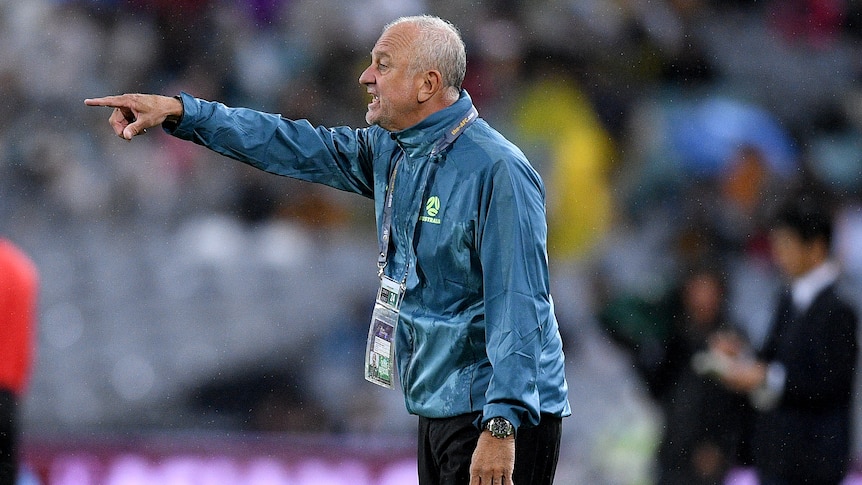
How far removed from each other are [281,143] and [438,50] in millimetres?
415

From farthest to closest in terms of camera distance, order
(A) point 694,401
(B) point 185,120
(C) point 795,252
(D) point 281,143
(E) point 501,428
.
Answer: (A) point 694,401 → (C) point 795,252 → (D) point 281,143 → (B) point 185,120 → (E) point 501,428

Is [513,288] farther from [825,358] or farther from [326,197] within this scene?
[326,197]

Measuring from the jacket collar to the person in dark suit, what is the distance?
1776 mm

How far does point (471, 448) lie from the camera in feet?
8.18

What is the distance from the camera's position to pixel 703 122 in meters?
6.70

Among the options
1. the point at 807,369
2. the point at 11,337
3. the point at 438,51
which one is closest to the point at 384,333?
the point at 438,51

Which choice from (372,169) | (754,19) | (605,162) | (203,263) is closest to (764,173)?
(605,162)

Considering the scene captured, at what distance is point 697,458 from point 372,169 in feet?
7.56

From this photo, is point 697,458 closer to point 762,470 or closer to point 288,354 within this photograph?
point 762,470

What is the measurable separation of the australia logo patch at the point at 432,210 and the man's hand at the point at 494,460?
0.45 m

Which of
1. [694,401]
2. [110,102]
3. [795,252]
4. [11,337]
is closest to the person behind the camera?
[110,102]

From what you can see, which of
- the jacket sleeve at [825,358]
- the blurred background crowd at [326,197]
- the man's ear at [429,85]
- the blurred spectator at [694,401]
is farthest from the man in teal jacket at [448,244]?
the blurred background crowd at [326,197]

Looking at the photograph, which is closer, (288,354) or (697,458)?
(697,458)

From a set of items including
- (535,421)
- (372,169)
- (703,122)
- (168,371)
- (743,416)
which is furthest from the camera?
(703,122)
